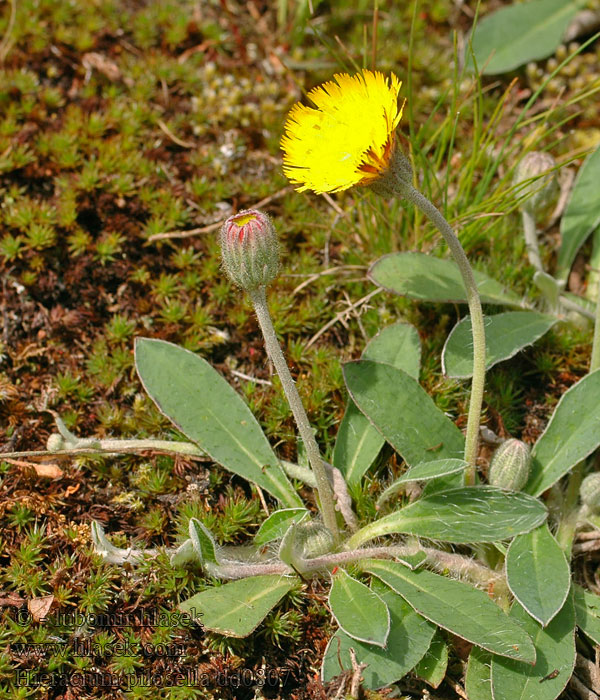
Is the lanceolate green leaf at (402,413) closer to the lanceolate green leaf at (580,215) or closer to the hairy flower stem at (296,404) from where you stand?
the hairy flower stem at (296,404)

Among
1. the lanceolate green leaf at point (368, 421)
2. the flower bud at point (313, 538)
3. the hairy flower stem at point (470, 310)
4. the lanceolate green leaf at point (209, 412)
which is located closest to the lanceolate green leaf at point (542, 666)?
the hairy flower stem at point (470, 310)

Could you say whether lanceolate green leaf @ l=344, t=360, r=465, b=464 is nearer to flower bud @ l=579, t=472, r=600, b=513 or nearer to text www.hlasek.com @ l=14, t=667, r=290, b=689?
flower bud @ l=579, t=472, r=600, b=513

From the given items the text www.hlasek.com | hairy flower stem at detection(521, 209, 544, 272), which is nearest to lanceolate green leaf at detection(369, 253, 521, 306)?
hairy flower stem at detection(521, 209, 544, 272)

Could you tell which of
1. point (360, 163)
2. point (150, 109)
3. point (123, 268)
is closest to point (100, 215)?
point (123, 268)

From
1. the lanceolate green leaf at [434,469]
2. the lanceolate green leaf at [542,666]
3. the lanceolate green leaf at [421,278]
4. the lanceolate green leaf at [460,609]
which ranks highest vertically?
the lanceolate green leaf at [421,278]

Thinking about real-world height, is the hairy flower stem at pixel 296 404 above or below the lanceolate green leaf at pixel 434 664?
above

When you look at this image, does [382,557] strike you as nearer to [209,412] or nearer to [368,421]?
[368,421]

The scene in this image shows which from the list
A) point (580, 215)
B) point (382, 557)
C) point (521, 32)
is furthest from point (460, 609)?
point (521, 32)

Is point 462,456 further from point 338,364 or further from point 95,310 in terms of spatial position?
point 95,310
